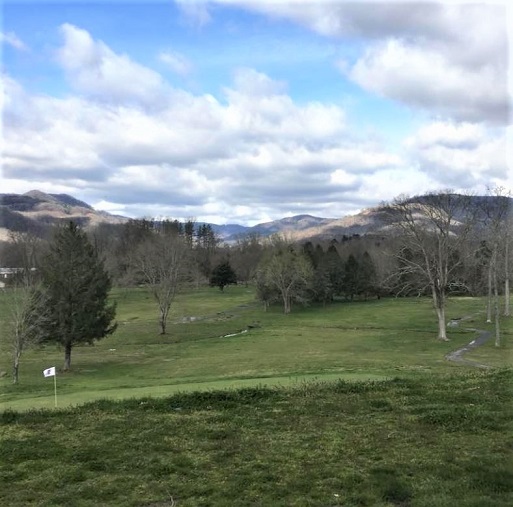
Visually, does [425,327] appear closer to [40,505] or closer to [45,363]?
[45,363]

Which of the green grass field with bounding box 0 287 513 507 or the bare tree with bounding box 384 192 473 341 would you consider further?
the bare tree with bounding box 384 192 473 341

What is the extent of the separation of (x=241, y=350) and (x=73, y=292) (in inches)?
545

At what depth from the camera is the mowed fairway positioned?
19.5 meters

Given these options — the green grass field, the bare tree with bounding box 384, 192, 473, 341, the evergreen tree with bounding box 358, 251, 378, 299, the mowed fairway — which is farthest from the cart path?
the evergreen tree with bounding box 358, 251, 378, 299

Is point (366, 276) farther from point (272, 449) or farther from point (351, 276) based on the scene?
point (272, 449)

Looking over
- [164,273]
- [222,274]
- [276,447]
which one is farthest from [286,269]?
[276,447]

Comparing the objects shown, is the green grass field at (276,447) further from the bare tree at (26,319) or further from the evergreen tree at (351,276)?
the evergreen tree at (351,276)

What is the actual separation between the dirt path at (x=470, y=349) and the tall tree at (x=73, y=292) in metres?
25.2

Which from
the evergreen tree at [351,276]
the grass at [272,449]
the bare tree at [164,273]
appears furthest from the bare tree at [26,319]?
the evergreen tree at [351,276]

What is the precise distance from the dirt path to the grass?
857 inches

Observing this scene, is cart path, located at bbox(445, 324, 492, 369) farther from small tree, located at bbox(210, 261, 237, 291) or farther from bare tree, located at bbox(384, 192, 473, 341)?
small tree, located at bbox(210, 261, 237, 291)

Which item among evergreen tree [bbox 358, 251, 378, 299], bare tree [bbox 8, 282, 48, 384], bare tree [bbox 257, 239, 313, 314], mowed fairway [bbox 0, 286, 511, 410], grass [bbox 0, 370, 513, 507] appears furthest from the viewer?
evergreen tree [bbox 358, 251, 378, 299]

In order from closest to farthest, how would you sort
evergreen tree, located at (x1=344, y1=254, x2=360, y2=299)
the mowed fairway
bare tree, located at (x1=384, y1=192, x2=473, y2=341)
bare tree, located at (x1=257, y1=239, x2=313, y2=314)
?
the mowed fairway → bare tree, located at (x1=384, y1=192, x2=473, y2=341) → bare tree, located at (x1=257, y1=239, x2=313, y2=314) → evergreen tree, located at (x1=344, y1=254, x2=360, y2=299)

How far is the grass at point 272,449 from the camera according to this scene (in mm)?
7062
